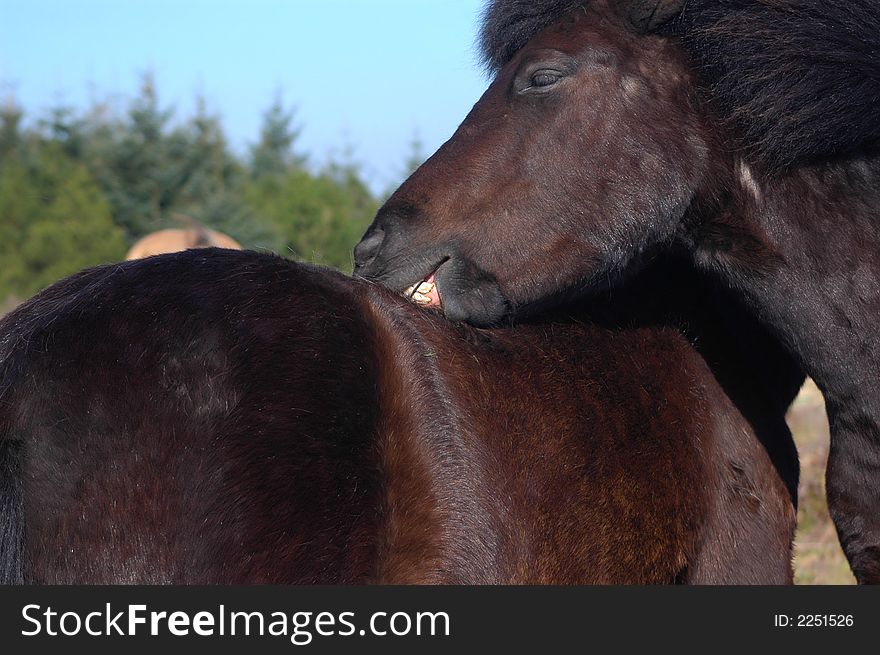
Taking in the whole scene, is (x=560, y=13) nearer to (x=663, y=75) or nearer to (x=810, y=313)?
(x=663, y=75)

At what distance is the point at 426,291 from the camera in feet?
9.84

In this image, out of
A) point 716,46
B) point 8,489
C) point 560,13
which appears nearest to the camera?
point 8,489

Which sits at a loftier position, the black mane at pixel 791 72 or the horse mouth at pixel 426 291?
the black mane at pixel 791 72

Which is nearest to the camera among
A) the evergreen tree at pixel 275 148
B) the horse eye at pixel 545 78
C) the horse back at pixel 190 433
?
the horse back at pixel 190 433

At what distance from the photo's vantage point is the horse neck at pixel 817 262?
2.80 meters

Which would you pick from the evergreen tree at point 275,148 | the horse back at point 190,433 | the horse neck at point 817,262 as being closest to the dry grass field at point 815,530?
the horse neck at point 817,262

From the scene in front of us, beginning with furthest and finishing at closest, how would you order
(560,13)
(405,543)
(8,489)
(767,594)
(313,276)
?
1. (560,13)
2. (767,594)
3. (313,276)
4. (405,543)
5. (8,489)

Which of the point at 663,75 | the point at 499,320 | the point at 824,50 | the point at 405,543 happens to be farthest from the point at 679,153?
the point at 405,543

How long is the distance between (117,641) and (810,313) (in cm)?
210

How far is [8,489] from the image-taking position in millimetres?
2082

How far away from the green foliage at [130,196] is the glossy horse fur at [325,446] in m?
16.4

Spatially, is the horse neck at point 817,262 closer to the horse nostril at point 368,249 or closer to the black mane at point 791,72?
the black mane at point 791,72

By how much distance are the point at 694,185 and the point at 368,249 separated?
104 centimetres

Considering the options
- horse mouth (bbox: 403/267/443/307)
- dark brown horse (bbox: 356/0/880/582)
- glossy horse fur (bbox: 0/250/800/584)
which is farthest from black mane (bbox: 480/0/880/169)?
horse mouth (bbox: 403/267/443/307)
